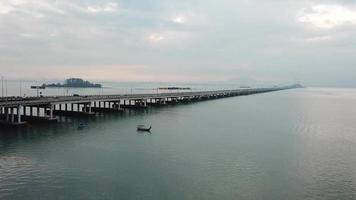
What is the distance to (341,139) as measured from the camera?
6178cm

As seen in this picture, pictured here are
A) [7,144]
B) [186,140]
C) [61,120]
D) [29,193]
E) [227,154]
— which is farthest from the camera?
[61,120]

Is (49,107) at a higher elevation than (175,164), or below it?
higher

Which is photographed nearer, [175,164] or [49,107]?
Answer: [175,164]

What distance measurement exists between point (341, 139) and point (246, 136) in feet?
52.6

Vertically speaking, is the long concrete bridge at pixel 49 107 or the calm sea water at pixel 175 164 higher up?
the long concrete bridge at pixel 49 107

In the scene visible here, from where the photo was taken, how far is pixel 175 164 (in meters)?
41.1

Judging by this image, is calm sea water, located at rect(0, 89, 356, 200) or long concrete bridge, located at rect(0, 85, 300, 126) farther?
long concrete bridge, located at rect(0, 85, 300, 126)

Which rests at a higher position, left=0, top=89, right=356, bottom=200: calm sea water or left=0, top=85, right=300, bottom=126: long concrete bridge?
left=0, top=85, right=300, bottom=126: long concrete bridge

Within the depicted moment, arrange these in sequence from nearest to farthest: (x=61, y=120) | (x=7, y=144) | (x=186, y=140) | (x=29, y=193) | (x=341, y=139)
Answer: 1. (x=29, y=193)
2. (x=7, y=144)
3. (x=186, y=140)
4. (x=341, y=139)
5. (x=61, y=120)

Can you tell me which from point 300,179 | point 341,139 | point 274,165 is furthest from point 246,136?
point 300,179

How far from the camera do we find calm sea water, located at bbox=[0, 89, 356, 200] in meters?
31.9

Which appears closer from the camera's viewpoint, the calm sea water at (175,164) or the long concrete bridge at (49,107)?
the calm sea water at (175,164)

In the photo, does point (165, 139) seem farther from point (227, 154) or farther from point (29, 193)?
point (29, 193)

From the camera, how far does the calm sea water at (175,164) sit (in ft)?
105
